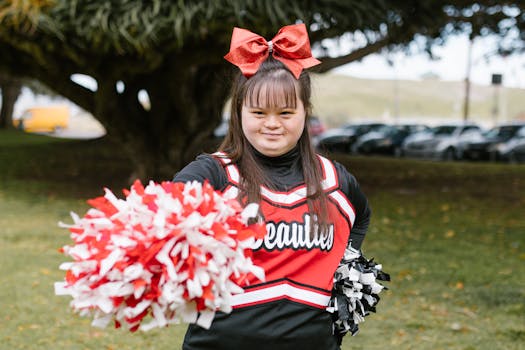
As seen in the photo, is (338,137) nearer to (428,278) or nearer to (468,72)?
(468,72)

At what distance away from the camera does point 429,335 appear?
5.04 metres

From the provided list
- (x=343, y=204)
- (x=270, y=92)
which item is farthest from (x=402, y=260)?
(x=270, y=92)

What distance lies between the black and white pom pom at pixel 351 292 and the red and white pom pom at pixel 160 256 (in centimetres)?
69

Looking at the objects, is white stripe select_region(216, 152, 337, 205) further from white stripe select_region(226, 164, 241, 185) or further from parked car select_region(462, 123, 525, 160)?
parked car select_region(462, 123, 525, 160)

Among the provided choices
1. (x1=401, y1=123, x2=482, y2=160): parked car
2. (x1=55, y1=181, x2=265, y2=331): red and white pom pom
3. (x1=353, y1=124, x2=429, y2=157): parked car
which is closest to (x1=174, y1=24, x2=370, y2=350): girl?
(x1=55, y1=181, x2=265, y2=331): red and white pom pom

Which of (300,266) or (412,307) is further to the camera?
(412,307)

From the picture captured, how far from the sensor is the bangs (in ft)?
6.98

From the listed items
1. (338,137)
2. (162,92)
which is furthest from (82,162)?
(338,137)

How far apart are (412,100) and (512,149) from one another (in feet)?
258

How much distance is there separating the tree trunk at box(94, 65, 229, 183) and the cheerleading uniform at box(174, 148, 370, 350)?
32.3 ft

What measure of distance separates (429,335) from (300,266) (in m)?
3.19

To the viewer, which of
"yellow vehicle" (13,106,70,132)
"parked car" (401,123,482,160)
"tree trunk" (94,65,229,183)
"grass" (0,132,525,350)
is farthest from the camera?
"yellow vehicle" (13,106,70,132)

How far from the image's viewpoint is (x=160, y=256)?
5.22 feet

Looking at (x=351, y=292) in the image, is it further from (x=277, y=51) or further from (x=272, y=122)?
(x=277, y=51)
